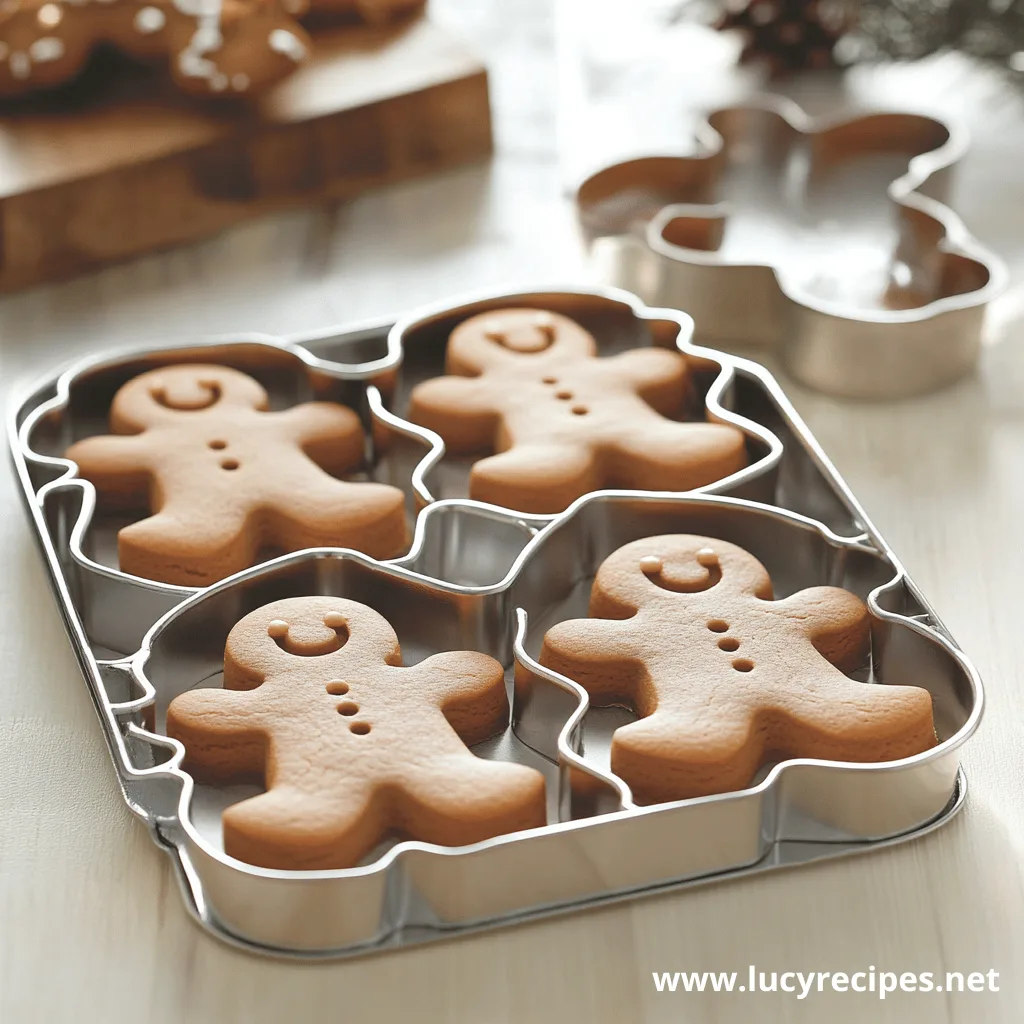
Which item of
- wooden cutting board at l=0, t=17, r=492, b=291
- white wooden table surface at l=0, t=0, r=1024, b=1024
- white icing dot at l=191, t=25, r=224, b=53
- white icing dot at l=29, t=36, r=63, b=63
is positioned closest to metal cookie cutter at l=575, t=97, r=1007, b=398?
white wooden table surface at l=0, t=0, r=1024, b=1024

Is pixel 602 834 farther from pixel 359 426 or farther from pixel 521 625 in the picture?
pixel 359 426

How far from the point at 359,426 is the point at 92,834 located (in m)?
0.28

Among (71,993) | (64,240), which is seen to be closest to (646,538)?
(71,993)

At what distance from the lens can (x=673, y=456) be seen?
0.81 meters

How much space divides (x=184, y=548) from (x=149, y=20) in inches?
18.4

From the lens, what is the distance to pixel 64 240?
1.03 metres

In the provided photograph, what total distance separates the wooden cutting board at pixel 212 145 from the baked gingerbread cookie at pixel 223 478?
200 mm

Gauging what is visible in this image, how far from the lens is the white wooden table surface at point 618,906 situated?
61cm

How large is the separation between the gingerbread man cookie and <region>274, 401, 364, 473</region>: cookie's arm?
0.97ft

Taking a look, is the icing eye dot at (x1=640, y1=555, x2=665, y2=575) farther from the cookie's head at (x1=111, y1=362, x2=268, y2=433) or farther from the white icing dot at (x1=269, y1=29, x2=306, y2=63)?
the white icing dot at (x1=269, y1=29, x2=306, y2=63)

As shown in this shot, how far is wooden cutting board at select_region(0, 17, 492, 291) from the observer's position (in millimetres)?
1021

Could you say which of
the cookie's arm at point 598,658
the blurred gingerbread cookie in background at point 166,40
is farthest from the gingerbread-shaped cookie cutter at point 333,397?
the blurred gingerbread cookie in background at point 166,40

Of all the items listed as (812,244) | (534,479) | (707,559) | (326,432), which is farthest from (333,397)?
(812,244)

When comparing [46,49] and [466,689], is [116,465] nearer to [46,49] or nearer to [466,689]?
[466,689]
